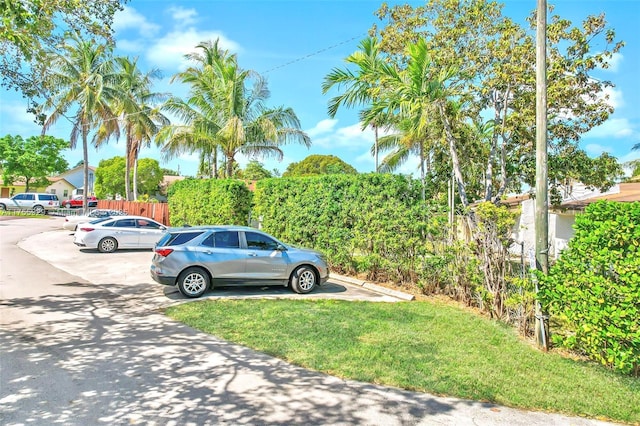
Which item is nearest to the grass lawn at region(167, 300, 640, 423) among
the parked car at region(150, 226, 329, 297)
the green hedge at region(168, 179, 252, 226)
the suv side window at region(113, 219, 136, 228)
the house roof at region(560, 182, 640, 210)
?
the parked car at region(150, 226, 329, 297)

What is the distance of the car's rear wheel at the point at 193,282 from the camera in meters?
8.95

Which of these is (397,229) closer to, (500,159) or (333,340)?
(333,340)

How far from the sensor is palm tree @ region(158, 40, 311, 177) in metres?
19.9

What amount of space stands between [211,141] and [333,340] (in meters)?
16.0

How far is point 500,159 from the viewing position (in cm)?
1470

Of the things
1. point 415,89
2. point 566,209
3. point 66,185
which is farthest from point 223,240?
point 66,185

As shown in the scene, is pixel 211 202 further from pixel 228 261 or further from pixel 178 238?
pixel 228 261

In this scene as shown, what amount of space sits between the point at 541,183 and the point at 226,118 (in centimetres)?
1636

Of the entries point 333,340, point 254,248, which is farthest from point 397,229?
point 333,340

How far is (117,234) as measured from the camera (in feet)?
54.0

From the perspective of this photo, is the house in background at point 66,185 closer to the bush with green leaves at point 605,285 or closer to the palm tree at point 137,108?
the palm tree at point 137,108

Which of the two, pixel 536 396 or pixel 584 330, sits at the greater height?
pixel 584 330

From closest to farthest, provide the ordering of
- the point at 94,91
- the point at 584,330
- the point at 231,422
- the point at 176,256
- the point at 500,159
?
the point at 231,422, the point at 584,330, the point at 176,256, the point at 500,159, the point at 94,91

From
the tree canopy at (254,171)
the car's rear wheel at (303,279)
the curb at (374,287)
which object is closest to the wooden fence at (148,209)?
the curb at (374,287)
